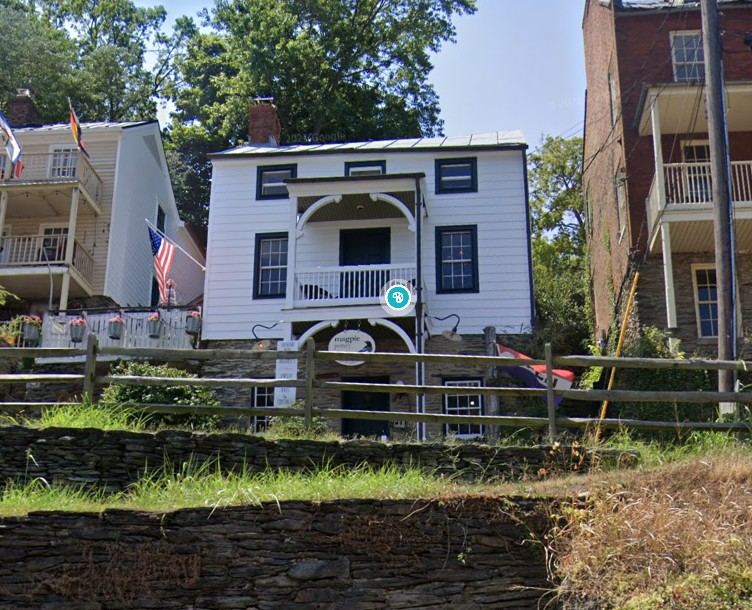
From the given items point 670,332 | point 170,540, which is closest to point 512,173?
point 670,332

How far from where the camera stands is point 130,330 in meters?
20.8

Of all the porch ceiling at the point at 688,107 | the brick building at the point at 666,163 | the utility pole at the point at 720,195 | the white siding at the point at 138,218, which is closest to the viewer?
the utility pole at the point at 720,195

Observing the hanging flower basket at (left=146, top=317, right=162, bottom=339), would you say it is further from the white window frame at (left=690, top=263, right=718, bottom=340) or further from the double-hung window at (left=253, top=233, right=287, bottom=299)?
the white window frame at (left=690, top=263, right=718, bottom=340)

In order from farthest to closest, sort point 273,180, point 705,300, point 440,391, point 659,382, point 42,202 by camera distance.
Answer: point 42,202
point 273,180
point 705,300
point 659,382
point 440,391

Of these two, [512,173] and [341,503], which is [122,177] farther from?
[341,503]

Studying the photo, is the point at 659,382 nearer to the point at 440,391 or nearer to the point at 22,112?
the point at 440,391

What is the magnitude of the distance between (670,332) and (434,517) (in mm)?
10749

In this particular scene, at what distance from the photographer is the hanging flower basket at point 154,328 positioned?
67.3 ft

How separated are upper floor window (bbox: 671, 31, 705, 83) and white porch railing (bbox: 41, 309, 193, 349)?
12.6m

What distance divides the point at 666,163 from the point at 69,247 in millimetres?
14855

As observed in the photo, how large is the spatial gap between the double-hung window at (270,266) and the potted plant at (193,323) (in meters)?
1.44

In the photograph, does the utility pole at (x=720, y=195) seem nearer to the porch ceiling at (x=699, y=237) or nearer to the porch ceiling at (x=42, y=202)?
the porch ceiling at (x=699, y=237)

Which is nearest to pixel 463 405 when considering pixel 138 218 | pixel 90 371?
pixel 90 371

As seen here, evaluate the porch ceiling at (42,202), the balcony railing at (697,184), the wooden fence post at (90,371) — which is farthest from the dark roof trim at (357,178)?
the wooden fence post at (90,371)
